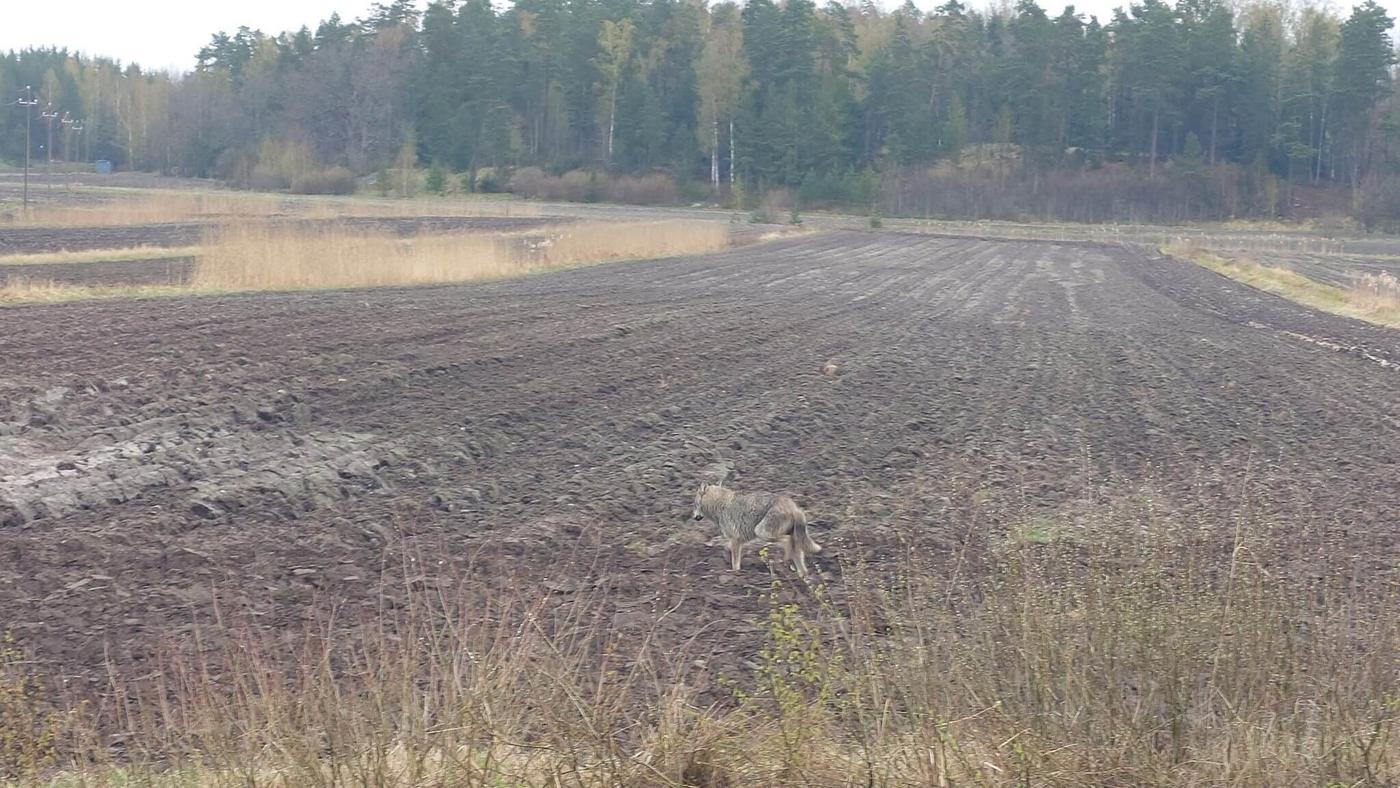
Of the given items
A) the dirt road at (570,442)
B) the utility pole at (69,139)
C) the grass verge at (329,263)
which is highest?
the utility pole at (69,139)

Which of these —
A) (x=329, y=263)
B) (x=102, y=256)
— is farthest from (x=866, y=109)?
(x=329, y=263)

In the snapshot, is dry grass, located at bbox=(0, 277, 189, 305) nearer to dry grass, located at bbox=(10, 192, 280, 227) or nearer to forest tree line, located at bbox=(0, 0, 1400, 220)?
dry grass, located at bbox=(10, 192, 280, 227)

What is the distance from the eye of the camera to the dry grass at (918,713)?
4.52 m

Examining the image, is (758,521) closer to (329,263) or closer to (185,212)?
(329,263)

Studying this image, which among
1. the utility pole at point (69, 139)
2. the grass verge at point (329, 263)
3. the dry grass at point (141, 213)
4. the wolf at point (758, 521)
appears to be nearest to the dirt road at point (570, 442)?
the wolf at point (758, 521)

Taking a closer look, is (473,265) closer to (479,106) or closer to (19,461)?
(19,461)

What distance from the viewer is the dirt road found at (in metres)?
7.97

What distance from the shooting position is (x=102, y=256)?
3131 centimetres

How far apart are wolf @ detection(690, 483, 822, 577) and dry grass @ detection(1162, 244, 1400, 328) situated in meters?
22.9

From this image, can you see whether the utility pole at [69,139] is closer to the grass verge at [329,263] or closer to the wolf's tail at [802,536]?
the grass verge at [329,263]

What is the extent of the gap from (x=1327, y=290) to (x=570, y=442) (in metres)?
28.9

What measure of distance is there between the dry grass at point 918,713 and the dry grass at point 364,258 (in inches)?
801

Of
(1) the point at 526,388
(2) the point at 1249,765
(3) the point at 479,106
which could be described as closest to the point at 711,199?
(3) the point at 479,106

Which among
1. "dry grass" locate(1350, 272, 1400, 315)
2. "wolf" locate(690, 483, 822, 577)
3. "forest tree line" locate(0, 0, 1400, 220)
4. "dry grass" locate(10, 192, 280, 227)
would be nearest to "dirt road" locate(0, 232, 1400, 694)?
"wolf" locate(690, 483, 822, 577)
